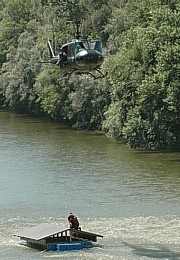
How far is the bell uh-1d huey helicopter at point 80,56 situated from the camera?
30.5 m

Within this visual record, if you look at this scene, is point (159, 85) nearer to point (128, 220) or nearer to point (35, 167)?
point (35, 167)

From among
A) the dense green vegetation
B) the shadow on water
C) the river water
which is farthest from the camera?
the dense green vegetation

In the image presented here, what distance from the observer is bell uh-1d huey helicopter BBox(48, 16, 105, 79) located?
1201 inches

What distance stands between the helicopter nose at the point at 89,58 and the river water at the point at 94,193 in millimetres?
7240

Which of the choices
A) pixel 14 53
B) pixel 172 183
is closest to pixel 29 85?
pixel 14 53

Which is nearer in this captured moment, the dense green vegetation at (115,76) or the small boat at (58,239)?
the small boat at (58,239)

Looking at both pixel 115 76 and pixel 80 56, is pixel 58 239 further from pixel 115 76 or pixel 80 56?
pixel 115 76

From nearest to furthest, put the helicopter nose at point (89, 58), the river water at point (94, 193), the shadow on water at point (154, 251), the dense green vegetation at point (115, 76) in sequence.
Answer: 1. the helicopter nose at point (89, 58)
2. the shadow on water at point (154, 251)
3. the river water at point (94, 193)
4. the dense green vegetation at point (115, 76)

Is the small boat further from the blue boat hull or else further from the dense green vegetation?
the dense green vegetation

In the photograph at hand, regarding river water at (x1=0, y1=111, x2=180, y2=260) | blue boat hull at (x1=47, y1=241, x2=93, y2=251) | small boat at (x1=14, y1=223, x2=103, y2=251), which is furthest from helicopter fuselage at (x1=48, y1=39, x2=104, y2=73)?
river water at (x1=0, y1=111, x2=180, y2=260)

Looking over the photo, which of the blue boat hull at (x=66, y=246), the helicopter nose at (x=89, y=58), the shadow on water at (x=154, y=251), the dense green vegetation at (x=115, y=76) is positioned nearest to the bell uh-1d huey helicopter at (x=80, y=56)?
the helicopter nose at (x=89, y=58)

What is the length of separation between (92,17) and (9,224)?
42166 millimetres

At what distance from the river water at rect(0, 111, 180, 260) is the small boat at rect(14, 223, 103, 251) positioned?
373mm

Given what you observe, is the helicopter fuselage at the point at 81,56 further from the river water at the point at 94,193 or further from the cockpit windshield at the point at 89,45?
the river water at the point at 94,193
